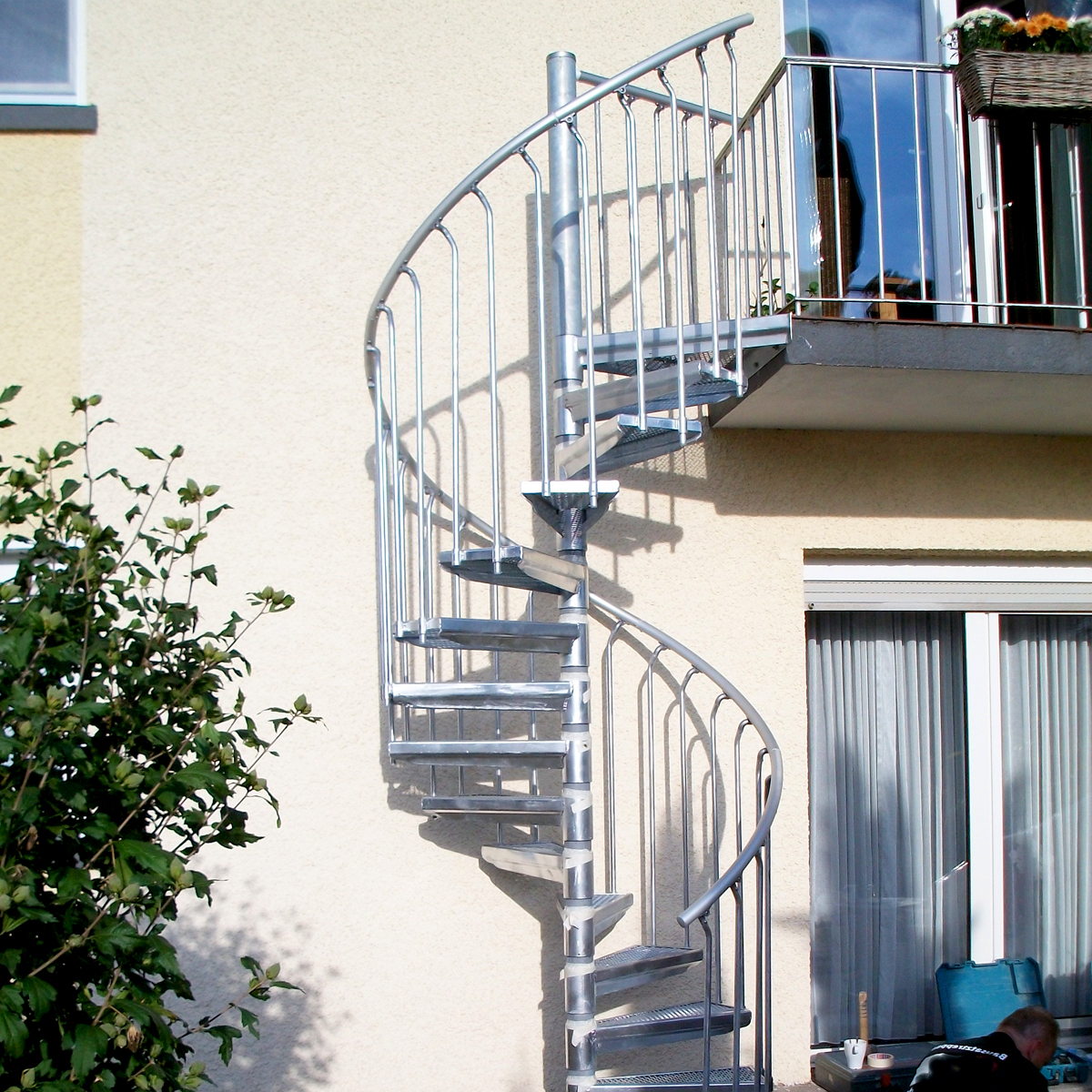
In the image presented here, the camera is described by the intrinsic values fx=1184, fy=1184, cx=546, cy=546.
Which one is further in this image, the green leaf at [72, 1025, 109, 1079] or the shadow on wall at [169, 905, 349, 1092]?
the shadow on wall at [169, 905, 349, 1092]

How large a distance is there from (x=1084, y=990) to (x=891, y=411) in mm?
2153

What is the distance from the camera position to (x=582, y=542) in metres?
3.41

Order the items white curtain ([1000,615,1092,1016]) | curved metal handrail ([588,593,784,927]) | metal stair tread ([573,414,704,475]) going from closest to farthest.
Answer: curved metal handrail ([588,593,784,927])
metal stair tread ([573,414,704,475])
white curtain ([1000,615,1092,1016])

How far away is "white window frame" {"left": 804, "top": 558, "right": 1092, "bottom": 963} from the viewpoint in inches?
160

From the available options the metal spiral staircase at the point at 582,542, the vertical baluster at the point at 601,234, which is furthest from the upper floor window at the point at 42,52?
the vertical baluster at the point at 601,234

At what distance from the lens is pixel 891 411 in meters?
3.81

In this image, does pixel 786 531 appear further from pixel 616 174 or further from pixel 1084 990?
pixel 1084 990

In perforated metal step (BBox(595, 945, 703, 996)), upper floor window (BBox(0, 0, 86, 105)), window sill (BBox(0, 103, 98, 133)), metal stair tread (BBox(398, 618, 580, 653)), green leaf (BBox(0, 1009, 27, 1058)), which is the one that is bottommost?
perforated metal step (BBox(595, 945, 703, 996))

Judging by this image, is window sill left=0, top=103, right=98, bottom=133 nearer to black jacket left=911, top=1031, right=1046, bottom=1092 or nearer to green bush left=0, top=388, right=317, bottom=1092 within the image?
green bush left=0, top=388, right=317, bottom=1092

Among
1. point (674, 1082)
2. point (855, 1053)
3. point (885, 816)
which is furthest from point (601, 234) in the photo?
point (855, 1053)

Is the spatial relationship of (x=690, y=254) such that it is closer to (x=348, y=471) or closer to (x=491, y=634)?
(x=348, y=471)

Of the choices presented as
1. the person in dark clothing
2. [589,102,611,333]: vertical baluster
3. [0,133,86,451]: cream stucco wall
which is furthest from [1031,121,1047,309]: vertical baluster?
[0,133,86,451]: cream stucco wall

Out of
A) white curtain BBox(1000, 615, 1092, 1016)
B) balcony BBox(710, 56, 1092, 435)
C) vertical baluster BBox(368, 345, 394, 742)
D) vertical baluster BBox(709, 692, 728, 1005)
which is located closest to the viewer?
vertical baluster BBox(368, 345, 394, 742)

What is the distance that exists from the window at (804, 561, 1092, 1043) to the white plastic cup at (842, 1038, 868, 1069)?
9.6 inches
